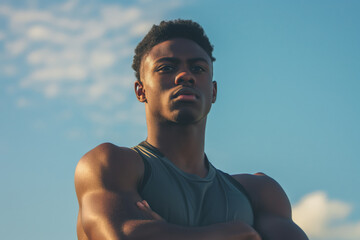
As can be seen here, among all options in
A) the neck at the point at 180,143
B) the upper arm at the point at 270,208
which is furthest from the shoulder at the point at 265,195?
the neck at the point at 180,143

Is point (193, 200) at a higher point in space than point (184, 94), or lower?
lower

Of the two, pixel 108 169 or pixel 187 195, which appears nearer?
pixel 108 169

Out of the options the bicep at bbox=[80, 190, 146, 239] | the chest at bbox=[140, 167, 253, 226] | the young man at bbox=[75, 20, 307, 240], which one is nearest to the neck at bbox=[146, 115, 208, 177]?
the young man at bbox=[75, 20, 307, 240]

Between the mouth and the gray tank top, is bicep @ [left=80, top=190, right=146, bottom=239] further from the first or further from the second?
the mouth

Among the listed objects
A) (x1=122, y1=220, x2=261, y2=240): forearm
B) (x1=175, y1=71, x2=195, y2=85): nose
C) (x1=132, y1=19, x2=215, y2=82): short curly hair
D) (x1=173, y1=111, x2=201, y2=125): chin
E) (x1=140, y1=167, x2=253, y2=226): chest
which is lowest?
(x1=122, y1=220, x2=261, y2=240): forearm

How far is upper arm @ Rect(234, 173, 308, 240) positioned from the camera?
496 cm

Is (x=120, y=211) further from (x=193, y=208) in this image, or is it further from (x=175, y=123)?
(x=175, y=123)

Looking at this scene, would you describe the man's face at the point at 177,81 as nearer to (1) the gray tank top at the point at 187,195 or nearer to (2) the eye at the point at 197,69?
(2) the eye at the point at 197,69

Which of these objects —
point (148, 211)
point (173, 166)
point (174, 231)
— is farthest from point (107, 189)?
point (173, 166)

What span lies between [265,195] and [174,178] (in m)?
1.07

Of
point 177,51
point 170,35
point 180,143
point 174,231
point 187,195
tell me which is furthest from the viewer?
point 170,35

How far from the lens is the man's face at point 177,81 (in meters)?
4.99

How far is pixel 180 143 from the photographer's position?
5.13 metres

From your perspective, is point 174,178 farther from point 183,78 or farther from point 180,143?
point 183,78
